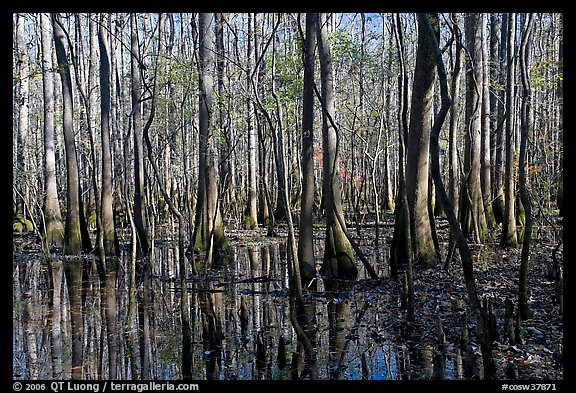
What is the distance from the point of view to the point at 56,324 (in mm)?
6406

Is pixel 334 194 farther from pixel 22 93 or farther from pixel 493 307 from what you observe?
pixel 22 93

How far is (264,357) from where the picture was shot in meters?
4.91

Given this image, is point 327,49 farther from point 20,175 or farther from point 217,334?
point 20,175

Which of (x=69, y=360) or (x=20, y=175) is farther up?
(x=20, y=175)

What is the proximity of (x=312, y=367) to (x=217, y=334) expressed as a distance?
3.90 ft

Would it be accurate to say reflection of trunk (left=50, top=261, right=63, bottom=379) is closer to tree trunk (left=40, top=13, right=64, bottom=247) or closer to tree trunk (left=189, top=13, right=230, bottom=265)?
tree trunk (left=189, top=13, right=230, bottom=265)

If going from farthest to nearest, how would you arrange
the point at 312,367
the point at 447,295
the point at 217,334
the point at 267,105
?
1. the point at 267,105
2. the point at 447,295
3. the point at 217,334
4. the point at 312,367

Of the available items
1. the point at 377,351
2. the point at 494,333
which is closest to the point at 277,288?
the point at 377,351

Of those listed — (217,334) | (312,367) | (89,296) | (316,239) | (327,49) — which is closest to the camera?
(312,367)

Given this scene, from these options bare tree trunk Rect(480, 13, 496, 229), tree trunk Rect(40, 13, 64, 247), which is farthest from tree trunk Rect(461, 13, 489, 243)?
tree trunk Rect(40, 13, 64, 247)

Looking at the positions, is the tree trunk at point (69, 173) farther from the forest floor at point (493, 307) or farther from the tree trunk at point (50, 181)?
the forest floor at point (493, 307)

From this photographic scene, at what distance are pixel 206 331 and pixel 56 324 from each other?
1898mm

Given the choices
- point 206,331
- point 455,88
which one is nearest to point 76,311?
point 206,331

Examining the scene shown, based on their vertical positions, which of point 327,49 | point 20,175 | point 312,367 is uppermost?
point 327,49
